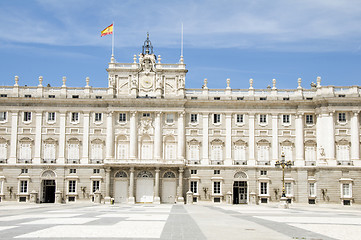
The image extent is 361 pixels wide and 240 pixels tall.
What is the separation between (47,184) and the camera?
6188 cm

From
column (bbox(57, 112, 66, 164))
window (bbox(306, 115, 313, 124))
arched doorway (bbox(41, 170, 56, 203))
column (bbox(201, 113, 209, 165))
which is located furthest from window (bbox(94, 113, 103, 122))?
window (bbox(306, 115, 313, 124))

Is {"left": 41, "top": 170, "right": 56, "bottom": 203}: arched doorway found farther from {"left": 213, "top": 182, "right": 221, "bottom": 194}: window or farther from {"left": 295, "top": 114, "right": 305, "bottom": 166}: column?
{"left": 295, "top": 114, "right": 305, "bottom": 166}: column

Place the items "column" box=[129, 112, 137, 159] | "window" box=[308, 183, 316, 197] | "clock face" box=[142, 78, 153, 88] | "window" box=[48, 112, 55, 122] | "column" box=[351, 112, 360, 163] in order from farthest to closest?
"clock face" box=[142, 78, 153, 88] < "window" box=[48, 112, 55, 122] < "column" box=[129, 112, 137, 159] < "window" box=[308, 183, 316, 197] < "column" box=[351, 112, 360, 163]

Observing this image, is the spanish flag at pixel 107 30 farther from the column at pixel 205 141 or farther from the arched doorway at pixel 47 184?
the arched doorway at pixel 47 184

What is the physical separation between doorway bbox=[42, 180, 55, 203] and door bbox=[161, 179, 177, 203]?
14422 mm

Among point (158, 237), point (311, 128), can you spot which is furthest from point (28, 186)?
point (158, 237)

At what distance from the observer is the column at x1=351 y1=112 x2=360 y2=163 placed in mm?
60156

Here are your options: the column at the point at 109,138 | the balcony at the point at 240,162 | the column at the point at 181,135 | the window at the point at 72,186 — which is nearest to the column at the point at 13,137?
the window at the point at 72,186

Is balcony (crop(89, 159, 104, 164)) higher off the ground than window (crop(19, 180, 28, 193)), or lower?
higher

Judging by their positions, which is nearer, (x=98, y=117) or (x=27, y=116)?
(x=27, y=116)

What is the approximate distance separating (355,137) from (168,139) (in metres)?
23.9

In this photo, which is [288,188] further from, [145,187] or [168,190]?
[145,187]

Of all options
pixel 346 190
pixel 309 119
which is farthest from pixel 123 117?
pixel 346 190

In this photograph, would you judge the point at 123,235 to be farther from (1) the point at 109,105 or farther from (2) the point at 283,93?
(2) the point at 283,93
